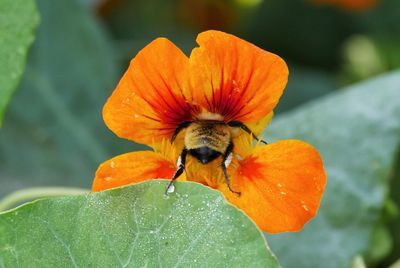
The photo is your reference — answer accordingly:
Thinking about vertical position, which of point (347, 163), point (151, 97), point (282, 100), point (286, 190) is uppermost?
point (151, 97)

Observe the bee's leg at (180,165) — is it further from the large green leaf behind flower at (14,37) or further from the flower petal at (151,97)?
the large green leaf behind flower at (14,37)

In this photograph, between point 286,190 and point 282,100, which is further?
point 282,100

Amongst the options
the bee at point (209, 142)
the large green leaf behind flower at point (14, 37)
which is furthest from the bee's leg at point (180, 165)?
the large green leaf behind flower at point (14, 37)

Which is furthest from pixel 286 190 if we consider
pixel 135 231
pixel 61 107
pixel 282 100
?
pixel 282 100

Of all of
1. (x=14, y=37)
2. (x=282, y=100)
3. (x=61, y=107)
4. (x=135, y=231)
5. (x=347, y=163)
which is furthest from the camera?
(x=282, y=100)

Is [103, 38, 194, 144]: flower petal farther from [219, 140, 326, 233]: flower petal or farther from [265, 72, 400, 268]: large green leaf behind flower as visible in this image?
[265, 72, 400, 268]: large green leaf behind flower

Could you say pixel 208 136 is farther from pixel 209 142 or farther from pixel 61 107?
pixel 61 107

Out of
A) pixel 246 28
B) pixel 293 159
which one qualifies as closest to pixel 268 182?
pixel 293 159
